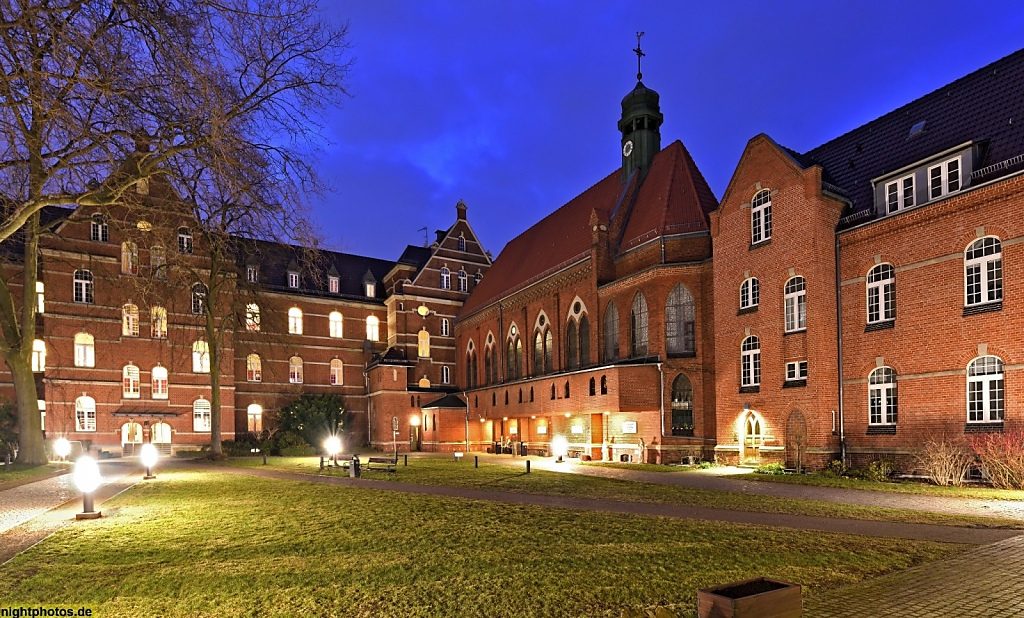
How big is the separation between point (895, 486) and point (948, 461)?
202cm

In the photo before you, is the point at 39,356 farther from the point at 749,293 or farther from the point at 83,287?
the point at 749,293

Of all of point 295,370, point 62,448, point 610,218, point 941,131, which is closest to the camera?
point 941,131

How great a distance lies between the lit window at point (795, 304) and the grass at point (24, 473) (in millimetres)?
28678

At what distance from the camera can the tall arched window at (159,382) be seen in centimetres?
4559

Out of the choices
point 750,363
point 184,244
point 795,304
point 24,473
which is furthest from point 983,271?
point 24,473

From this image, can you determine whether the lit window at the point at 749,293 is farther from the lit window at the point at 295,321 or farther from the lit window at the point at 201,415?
the lit window at the point at 201,415

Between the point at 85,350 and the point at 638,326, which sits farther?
the point at 85,350

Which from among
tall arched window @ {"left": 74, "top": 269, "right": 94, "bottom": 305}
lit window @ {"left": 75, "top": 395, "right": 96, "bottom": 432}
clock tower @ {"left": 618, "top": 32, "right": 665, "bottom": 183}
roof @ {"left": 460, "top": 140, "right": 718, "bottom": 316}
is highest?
clock tower @ {"left": 618, "top": 32, "right": 665, "bottom": 183}

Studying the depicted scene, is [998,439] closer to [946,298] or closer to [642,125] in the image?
[946,298]

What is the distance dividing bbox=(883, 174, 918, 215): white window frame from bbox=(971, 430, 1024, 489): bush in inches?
332

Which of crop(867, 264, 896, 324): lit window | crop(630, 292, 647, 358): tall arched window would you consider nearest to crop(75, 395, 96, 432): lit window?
crop(630, 292, 647, 358): tall arched window

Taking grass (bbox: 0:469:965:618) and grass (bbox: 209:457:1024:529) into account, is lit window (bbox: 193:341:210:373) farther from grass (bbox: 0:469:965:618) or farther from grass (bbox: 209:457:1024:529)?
grass (bbox: 0:469:965:618)

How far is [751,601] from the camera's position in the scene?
4.84 meters

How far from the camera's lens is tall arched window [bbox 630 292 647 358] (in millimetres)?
33125
